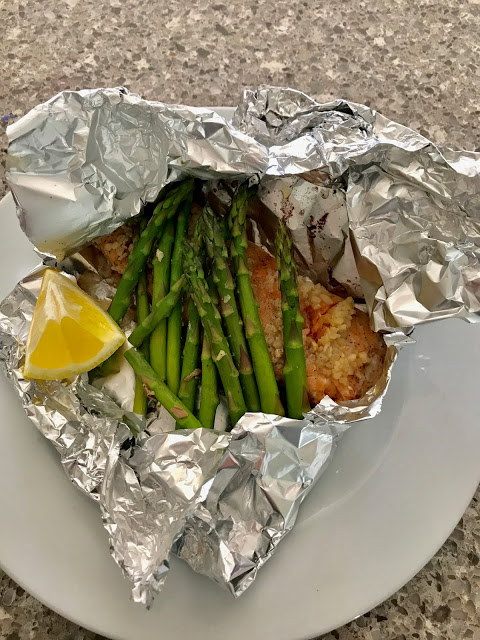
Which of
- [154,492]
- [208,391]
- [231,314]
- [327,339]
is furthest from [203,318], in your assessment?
[154,492]

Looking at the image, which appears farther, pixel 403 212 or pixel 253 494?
pixel 403 212

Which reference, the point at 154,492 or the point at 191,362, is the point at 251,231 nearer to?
the point at 191,362

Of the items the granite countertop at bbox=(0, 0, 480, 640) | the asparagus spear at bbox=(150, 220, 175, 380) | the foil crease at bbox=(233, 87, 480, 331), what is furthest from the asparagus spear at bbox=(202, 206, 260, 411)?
the granite countertop at bbox=(0, 0, 480, 640)

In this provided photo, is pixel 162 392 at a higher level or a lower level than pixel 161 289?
lower

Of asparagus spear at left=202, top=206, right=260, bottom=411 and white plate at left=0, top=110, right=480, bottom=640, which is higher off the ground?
asparagus spear at left=202, top=206, right=260, bottom=411

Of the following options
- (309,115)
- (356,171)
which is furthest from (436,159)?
(309,115)

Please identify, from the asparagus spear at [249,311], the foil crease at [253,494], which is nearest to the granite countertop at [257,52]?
the asparagus spear at [249,311]

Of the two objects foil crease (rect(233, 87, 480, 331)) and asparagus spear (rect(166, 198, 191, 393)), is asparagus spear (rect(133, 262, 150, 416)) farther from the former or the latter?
foil crease (rect(233, 87, 480, 331))
